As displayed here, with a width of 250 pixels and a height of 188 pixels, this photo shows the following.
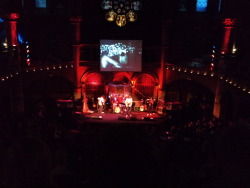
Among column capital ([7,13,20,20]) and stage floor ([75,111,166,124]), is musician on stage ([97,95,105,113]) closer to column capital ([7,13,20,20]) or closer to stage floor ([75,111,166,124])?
stage floor ([75,111,166,124])

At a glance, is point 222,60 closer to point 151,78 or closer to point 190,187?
point 151,78

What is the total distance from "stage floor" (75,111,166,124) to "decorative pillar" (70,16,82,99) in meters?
2.49

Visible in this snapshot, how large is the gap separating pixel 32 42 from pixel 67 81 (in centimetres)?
391

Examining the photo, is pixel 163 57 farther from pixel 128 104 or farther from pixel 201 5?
pixel 201 5

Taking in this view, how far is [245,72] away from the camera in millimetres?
17469

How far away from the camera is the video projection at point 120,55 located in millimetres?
20841

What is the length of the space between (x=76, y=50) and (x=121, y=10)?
15.3 feet

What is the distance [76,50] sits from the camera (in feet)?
68.7

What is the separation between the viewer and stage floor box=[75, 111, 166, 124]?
1858 centimetres

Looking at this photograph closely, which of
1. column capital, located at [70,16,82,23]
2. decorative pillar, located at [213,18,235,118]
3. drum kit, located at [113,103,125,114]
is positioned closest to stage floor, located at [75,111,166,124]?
drum kit, located at [113,103,125,114]

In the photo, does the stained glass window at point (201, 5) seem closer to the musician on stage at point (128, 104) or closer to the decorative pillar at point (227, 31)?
the decorative pillar at point (227, 31)

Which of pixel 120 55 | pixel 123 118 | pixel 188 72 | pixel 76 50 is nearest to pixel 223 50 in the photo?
pixel 188 72

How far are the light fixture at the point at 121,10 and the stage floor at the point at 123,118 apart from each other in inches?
275

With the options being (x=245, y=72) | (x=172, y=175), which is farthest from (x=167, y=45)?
(x=172, y=175)
